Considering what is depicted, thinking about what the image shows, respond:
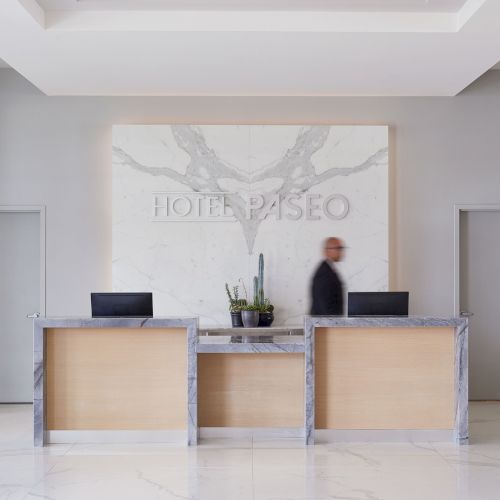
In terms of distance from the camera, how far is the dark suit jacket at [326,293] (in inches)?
276

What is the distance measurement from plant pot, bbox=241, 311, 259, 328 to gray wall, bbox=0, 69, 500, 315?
5.12 feet

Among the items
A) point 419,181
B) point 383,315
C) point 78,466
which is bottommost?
point 78,466

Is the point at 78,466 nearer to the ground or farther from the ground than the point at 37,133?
nearer to the ground

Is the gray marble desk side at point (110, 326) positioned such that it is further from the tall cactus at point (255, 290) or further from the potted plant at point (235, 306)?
the tall cactus at point (255, 290)

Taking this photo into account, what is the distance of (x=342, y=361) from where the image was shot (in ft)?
18.0

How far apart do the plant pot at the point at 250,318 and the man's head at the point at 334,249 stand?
1013 mm

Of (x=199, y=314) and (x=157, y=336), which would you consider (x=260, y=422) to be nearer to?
(x=157, y=336)

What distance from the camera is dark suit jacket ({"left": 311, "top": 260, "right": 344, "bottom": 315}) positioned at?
23.0 feet

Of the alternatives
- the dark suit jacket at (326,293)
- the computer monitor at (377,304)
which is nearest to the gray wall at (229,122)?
the dark suit jacket at (326,293)

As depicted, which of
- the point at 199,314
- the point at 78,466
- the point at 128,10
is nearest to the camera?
the point at 78,466

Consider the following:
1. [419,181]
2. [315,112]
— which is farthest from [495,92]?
[315,112]

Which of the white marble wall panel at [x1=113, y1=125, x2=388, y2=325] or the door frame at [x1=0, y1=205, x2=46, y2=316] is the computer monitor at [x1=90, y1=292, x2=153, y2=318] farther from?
the door frame at [x1=0, y1=205, x2=46, y2=316]

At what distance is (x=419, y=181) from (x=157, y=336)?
3563mm

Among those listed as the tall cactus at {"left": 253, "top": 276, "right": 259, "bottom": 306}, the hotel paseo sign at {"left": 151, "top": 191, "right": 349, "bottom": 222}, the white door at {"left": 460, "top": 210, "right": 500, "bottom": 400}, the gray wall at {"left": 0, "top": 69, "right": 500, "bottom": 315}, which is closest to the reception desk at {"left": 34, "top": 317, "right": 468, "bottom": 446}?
the tall cactus at {"left": 253, "top": 276, "right": 259, "bottom": 306}
